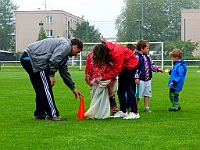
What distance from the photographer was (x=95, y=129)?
6.60m

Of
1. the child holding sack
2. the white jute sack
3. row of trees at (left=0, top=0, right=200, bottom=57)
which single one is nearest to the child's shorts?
the child holding sack

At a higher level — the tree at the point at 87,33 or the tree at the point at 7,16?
the tree at the point at 7,16

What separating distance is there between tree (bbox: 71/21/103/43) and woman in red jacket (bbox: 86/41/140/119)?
1091 inches

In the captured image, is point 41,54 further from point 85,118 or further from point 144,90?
point 144,90

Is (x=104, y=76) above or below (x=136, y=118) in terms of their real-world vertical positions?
above

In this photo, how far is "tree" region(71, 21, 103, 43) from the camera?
3672 cm

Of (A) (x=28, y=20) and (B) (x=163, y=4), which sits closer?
(A) (x=28, y=20)

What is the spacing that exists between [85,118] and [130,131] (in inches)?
65.5

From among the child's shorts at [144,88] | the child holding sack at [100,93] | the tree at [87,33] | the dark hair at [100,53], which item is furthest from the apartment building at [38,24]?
the dark hair at [100,53]

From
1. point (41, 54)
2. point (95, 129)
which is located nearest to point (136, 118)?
point (95, 129)

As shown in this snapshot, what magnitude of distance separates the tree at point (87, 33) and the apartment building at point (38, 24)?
1.56 meters

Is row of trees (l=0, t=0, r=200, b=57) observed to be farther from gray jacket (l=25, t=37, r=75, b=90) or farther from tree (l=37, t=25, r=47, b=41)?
gray jacket (l=25, t=37, r=75, b=90)

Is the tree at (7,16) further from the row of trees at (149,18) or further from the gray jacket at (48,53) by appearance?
the gray jacket at (48,53)

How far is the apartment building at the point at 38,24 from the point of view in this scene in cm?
4081
